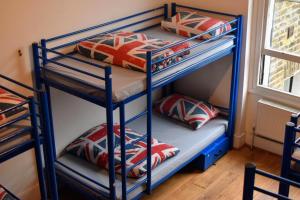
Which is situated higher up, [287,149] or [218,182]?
[287,149]

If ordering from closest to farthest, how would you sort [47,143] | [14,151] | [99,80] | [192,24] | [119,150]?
1. [14,151]
2. [47,143]
3. [99,80]
4. [119,150]
5. [192,24]

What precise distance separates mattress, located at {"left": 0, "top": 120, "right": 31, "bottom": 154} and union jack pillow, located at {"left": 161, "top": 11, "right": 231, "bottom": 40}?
1.60m

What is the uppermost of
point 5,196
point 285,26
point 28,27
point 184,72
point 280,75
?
point 28,27

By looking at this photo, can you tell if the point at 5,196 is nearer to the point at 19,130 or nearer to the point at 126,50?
the point at 19,130

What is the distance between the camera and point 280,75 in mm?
3609

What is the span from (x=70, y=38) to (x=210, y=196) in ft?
4.58

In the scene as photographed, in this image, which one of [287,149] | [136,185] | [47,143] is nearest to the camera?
[47,143]

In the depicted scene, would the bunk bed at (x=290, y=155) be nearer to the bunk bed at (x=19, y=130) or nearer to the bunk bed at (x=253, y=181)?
the bunk bed at (x=253, y=181)

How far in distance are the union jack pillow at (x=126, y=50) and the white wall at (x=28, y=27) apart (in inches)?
7.3

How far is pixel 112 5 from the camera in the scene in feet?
10.4

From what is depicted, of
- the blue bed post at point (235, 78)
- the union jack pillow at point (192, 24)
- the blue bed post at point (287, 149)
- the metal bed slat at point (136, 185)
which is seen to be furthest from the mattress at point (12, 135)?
the blue bed post at point (235, 78)

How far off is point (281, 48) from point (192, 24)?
0.73m

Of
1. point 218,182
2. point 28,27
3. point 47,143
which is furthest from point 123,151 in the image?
point 218,182

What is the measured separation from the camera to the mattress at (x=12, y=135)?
6.29 ft
